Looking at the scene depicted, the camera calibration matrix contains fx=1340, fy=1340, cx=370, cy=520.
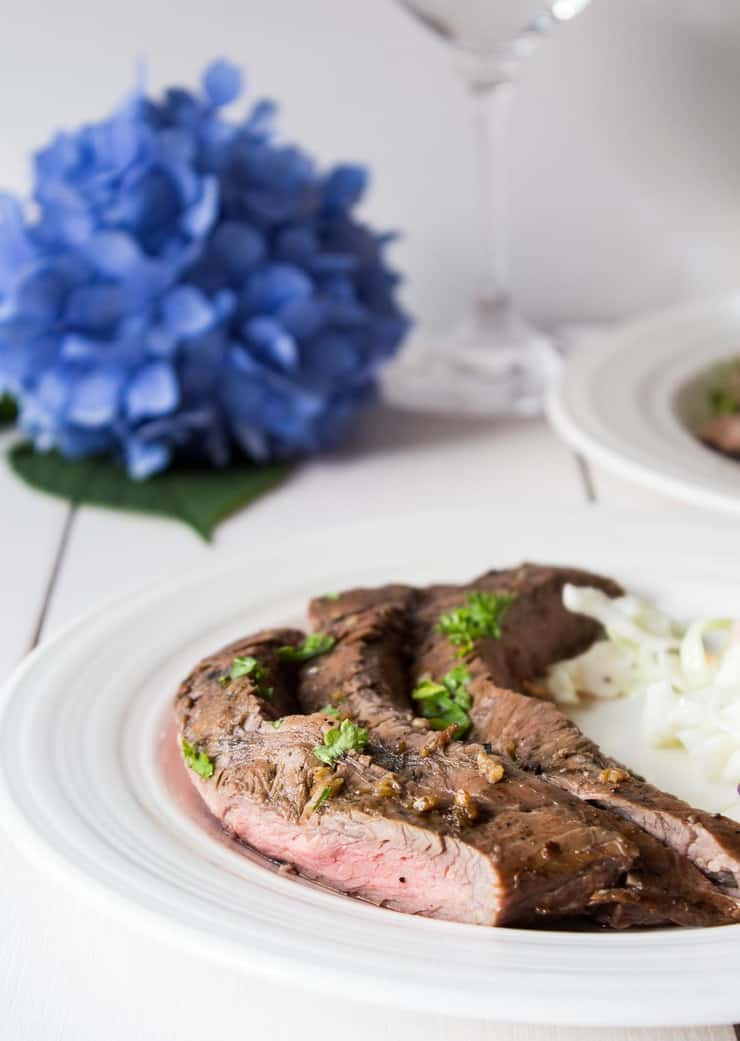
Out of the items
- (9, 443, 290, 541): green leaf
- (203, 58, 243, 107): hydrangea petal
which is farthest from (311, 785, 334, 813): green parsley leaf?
(203, 58, 243, 107): hydrangea petal

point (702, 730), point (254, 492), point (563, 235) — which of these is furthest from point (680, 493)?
point (563, 235)

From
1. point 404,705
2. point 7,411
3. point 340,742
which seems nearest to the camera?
point 340,742

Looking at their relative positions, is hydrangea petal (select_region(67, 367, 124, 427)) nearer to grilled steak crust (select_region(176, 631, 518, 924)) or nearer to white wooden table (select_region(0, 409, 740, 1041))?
white wooden table (select_region(0, 409, 740, 1041))

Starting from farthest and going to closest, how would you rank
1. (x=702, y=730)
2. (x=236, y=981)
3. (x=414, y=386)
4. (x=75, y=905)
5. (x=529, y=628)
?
1. (x=414, y=386)
2. (x=529, y=628)
3. (x=702, y=730)
4. (x=75, y=905)
5. (x=236, y=981)

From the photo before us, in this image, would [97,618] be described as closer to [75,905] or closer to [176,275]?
[75,905]

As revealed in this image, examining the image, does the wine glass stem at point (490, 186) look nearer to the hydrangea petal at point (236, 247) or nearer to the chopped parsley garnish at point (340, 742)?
the hydrangea petal at point (236, 247)

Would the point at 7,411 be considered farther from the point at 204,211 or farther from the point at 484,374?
the point at 484,374

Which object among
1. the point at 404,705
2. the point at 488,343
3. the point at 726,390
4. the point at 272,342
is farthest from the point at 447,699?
the point at 488,343
